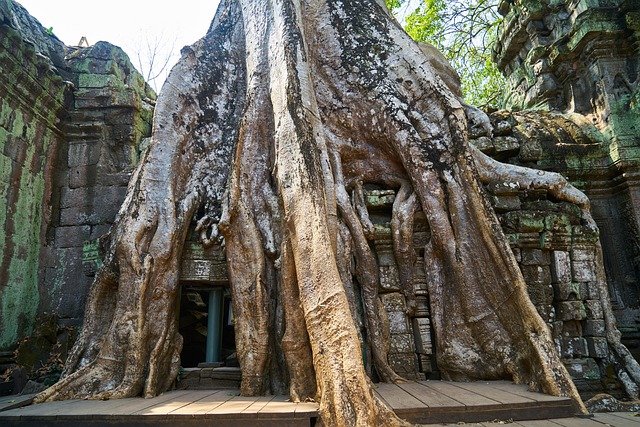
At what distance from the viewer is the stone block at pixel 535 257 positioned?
12.0 feet

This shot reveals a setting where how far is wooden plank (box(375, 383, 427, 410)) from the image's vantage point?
7.80 feet

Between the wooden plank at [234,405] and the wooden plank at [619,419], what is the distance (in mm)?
1821

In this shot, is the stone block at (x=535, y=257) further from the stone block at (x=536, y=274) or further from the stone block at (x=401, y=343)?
the stone block at (x=401, y=343)

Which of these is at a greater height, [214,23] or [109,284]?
[214,23]

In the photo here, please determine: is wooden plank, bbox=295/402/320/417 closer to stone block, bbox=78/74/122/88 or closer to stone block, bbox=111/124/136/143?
stone block, bbox=111/124/136/143

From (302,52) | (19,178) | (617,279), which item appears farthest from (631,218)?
(19,178)

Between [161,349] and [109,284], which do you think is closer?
[161,349]

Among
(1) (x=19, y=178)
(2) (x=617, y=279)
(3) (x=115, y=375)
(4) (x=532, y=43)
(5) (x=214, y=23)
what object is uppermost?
(4) (x=532, y=43)

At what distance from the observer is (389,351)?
331 cm

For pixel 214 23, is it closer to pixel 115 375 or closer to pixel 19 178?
pixel 19 178

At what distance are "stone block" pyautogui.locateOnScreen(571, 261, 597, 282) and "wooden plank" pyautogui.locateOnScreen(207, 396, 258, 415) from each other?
2619mm

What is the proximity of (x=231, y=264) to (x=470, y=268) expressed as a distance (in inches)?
67.8

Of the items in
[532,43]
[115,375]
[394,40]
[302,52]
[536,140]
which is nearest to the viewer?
[115,375]

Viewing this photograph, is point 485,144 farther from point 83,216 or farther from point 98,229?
point 83,216
